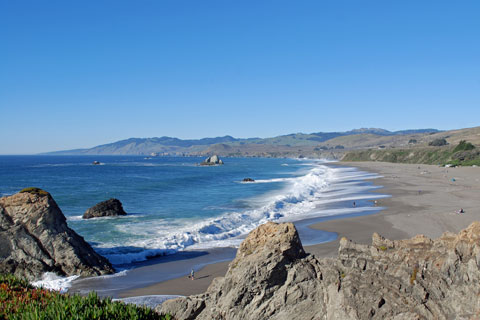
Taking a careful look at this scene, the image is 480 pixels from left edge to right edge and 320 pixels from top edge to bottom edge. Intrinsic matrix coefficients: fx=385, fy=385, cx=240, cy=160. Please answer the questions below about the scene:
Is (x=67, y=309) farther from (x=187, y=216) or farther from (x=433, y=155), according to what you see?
(x=433, y=155)

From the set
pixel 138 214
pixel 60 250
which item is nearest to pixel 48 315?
pixel 60 250

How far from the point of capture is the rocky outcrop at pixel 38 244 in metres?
15.7

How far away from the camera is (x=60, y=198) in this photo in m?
43.1

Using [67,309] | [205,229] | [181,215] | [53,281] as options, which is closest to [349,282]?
[67,309]

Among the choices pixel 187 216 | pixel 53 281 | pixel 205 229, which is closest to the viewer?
pixel 53 281

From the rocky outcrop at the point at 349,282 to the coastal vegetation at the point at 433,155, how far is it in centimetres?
7445

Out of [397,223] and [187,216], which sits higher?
[397,223]

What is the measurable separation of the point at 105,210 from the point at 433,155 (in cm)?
9025

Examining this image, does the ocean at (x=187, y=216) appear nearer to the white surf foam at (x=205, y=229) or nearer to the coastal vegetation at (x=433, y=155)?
the white surf foam at (x=205, y=229)

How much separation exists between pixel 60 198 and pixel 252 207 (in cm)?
2256

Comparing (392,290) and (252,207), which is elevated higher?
(392,290)

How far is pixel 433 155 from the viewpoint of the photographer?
322ft

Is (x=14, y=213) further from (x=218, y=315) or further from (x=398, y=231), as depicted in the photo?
(x=398, y=231)

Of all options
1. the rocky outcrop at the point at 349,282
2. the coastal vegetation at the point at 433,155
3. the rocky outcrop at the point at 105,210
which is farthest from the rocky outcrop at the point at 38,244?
the coastal vegetation at the point at 433,155
